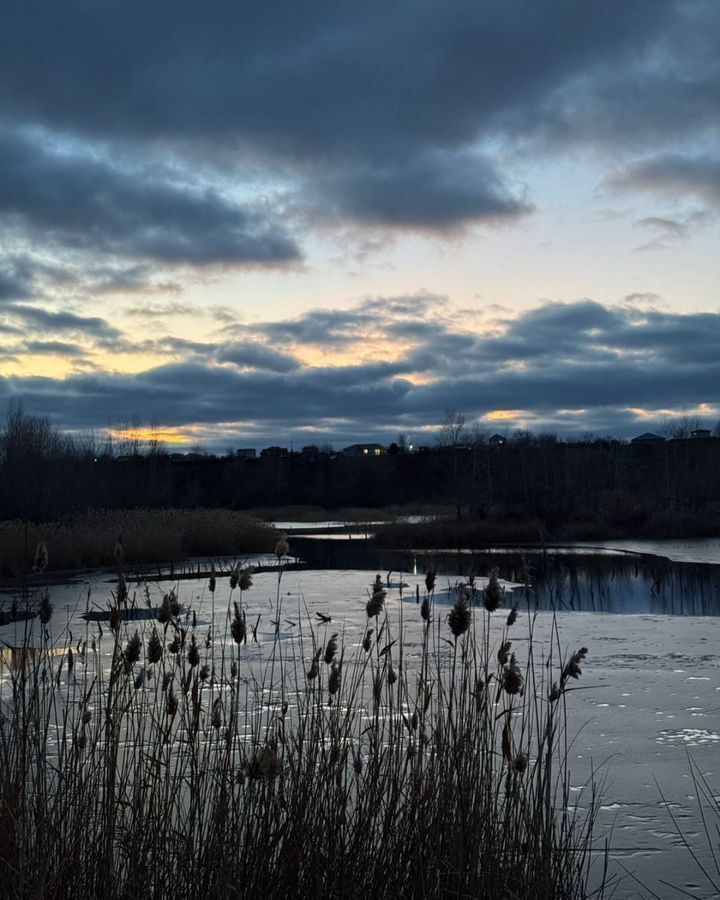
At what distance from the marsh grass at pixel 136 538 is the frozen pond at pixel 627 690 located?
4170 mm

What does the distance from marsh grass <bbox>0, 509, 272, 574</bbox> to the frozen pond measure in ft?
13.7

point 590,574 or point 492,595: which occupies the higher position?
point 492,595

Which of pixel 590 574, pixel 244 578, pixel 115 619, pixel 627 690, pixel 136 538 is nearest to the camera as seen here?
pixel 115 619

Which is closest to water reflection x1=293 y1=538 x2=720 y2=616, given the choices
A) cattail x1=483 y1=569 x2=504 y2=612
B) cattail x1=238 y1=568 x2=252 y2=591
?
cattail x1=238 y1=568 x2=252 y2=591

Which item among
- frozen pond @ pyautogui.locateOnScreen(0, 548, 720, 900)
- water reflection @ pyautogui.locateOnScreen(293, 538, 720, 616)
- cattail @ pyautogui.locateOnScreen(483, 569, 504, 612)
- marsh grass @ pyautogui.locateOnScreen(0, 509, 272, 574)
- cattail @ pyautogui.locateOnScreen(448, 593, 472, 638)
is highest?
cattail @ pyautogui.locateOnScreen(483, 569, 504, 612)

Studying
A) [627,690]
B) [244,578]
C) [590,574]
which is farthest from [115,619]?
[590,574]

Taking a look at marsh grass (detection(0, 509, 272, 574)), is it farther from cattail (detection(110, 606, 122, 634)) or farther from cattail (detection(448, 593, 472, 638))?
cattail (detection(448, 593, 472, 638))

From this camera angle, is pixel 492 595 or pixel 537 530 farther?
pixel 537 530

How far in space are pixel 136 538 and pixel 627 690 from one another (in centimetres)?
1569

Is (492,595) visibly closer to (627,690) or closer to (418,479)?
(627,690)

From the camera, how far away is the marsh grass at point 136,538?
19.4 meters

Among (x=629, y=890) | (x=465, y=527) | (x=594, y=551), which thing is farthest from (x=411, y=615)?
(x=465, y=527)

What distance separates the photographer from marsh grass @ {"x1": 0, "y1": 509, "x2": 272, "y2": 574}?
63.5 feet

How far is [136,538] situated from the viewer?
2116 cm
